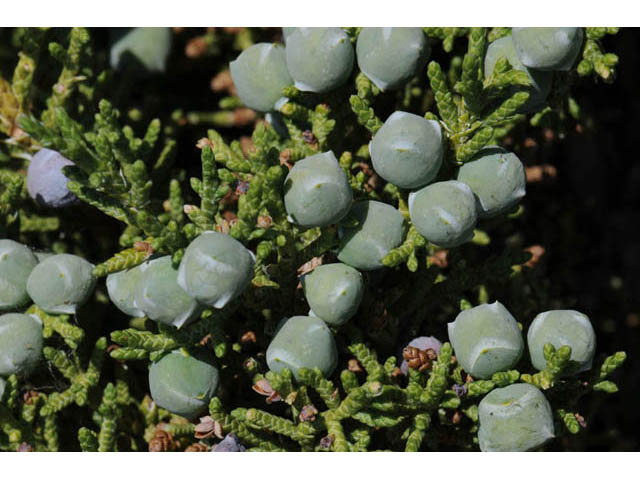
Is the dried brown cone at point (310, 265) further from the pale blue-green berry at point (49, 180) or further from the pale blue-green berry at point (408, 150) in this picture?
the pale blue-green berry at point (49, 180)

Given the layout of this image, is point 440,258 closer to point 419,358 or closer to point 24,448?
point 419,358

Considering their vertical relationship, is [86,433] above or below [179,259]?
below

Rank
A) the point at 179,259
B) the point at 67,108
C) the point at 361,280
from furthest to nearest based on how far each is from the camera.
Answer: the point at 67,108 → the point at 361,280 → the point at 179,259

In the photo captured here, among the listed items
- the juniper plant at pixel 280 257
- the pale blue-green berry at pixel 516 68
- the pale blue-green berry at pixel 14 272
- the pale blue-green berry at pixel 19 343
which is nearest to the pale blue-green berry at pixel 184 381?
the juniper plant at pixel 280 257

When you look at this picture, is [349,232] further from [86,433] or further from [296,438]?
[86,433]

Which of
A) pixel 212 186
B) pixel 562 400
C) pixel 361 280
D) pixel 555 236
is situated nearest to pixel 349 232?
pixel 361 280

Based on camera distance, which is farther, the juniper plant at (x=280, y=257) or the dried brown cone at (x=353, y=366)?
the dried brown cone at (x=353, y=366)
